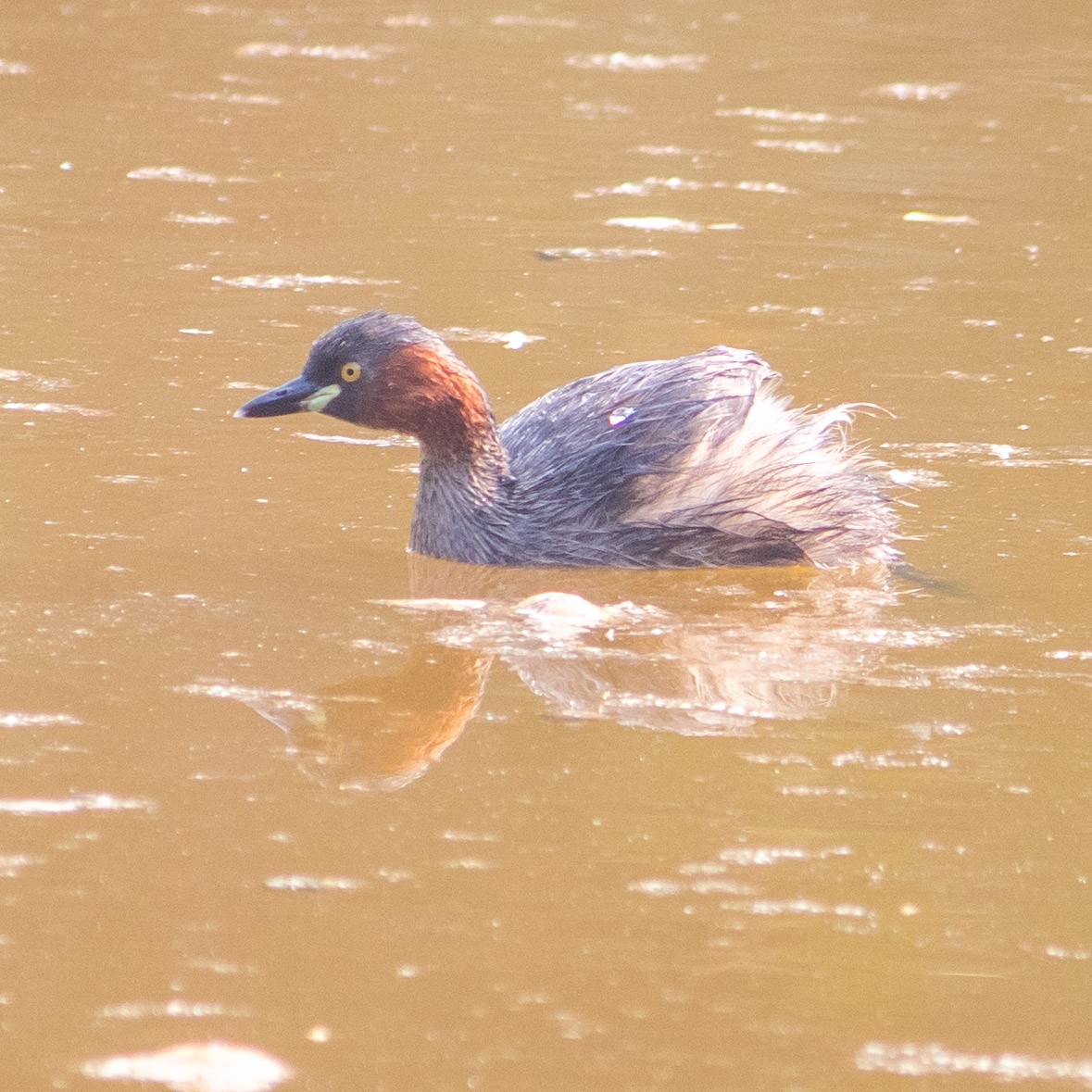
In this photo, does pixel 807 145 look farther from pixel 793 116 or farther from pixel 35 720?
pixel 35 720

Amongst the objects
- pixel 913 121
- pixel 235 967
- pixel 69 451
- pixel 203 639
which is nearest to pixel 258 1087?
pixel 235 967

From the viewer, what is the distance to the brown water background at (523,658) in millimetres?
3531

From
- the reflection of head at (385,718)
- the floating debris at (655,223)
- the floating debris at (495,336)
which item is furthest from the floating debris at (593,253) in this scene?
the reflection of head at (385,718)

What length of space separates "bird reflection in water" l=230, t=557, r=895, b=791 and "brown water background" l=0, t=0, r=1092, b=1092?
0.02 m

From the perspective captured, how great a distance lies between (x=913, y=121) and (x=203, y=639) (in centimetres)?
824

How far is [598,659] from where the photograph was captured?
205 inches

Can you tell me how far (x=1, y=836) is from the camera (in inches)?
159

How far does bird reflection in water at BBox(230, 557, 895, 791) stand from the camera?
185 inches

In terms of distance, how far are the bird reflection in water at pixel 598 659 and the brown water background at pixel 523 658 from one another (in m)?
0.02

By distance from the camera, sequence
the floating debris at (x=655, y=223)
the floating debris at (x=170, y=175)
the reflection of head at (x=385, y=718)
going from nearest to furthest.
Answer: the reflection of head at (x=385, y=718) < the floating debris at (x=655, y=223) < the floating debris at (x=170, y=175)

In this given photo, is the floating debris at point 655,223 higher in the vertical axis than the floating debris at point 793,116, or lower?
lower

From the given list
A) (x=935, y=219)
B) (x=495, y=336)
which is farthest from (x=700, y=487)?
(x=935, y=219)

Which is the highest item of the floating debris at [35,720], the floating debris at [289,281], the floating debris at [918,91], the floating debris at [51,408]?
the floating debris at [918,91]

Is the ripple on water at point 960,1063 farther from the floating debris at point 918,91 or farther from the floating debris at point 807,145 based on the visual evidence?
the floating debris at point 918,91
